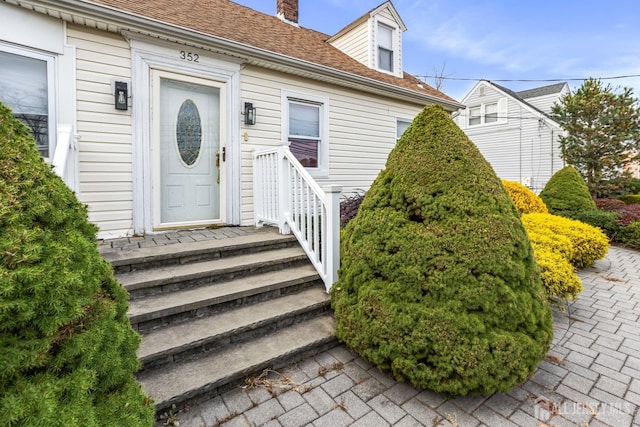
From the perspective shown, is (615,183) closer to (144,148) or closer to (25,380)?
(144,148)

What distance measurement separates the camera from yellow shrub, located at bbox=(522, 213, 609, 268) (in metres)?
4.74

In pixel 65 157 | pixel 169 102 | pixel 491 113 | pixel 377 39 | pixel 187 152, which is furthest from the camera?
pixel 491 113

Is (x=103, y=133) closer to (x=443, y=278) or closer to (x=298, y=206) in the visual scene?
(x=298, y=206)

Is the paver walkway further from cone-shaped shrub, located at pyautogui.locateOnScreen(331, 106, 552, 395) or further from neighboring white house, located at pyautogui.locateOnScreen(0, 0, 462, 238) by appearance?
neighboring white house, located at pyautogui.locateOnScreen(0, 0, 462, 238)

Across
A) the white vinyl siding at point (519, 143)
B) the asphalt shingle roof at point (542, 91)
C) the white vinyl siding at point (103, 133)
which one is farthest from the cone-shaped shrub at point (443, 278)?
the asphalt shingle roof at point (542, 91)

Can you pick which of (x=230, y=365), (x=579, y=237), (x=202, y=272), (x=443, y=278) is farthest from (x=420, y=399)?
(x=579, y=237)

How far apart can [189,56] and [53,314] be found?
166 inches

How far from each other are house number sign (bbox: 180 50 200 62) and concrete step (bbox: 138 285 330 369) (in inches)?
138

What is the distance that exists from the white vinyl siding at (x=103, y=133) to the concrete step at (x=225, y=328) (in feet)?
7.49

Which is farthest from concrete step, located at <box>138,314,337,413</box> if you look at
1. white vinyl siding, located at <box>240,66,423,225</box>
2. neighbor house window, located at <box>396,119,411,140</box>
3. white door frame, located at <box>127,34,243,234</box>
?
neighbor house window, located at <box>396,119,411,140</box>

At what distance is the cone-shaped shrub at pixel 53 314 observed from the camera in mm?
1033

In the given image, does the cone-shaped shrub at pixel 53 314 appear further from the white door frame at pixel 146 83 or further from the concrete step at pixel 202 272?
the white door frame at pixel 146 83

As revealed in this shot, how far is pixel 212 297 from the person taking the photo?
271 centimetres

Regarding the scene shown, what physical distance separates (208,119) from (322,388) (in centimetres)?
392
